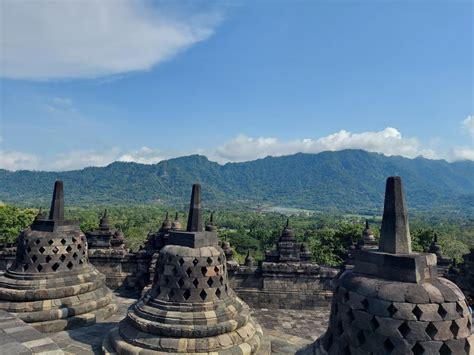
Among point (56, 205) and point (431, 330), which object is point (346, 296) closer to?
point (431, 330)

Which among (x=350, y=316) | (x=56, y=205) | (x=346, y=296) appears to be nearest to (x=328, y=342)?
(x=350, y=316)

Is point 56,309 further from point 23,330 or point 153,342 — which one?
point 153,342

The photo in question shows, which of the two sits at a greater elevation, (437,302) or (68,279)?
(437,302)

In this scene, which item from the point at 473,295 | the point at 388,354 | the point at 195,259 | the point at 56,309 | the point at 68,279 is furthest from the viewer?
the point at 473,295

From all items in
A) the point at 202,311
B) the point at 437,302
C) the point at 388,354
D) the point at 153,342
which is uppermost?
the point at 437,302

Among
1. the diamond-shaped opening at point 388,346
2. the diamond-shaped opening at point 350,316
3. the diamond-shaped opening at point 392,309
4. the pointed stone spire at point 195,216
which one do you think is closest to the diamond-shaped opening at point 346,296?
the diamond-shaped opening at point 350,316

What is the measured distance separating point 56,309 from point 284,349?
5541 millimetres

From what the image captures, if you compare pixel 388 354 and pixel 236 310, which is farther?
pixel 236 310

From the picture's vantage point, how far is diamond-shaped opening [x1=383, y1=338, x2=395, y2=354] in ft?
12.2

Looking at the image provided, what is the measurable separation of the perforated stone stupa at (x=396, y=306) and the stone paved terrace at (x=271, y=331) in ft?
12.6

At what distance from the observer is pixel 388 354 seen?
3.70 m

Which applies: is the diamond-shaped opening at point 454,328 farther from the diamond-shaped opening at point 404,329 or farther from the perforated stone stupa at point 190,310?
the perforated stone stupa at point 190,310

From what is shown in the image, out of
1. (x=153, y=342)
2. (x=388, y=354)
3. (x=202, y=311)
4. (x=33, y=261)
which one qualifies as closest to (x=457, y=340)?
(x=388, y=354)

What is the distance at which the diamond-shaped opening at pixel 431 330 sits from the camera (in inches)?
145
